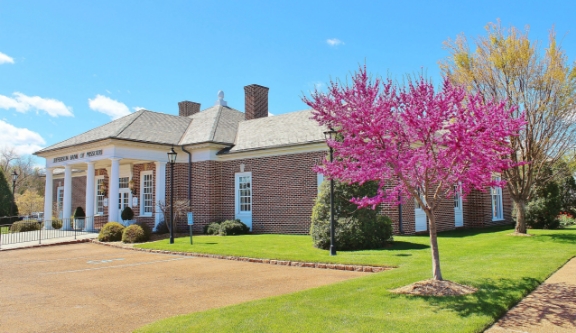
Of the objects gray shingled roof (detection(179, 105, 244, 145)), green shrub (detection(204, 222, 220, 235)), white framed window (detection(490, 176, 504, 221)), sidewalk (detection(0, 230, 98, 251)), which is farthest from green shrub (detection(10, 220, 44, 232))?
white framed window (detection(490, 176, 504, 221))

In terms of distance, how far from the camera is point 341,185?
1430 centimetres

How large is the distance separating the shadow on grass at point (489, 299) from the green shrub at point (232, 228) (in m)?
14.3

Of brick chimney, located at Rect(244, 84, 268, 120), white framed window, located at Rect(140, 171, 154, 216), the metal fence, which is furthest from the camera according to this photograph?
brick chimney, located at Rect(244, 84, 268, 120)

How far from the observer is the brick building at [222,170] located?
A: 20.4 meters

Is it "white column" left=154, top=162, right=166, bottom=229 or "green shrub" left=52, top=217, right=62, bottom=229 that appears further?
"green shrub" left=52, top=217, right=62, bottom=229

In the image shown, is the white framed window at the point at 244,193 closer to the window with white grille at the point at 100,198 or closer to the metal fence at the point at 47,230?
the metal fence at the point at 47,230

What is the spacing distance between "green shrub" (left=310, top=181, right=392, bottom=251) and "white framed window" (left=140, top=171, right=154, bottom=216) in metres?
13.5

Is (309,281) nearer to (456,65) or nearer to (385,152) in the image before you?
(385,152)

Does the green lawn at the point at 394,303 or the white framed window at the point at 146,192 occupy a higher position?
the white framed window at the point at 146,192

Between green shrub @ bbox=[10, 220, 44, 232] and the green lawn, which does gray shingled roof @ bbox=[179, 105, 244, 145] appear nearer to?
green shrub @ bbox=[10, 220, 44, 232]

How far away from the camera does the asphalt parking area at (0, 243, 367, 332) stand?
6.96m

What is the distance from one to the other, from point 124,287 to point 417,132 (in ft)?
22.7

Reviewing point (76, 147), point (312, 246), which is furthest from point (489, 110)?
point (76, 147)

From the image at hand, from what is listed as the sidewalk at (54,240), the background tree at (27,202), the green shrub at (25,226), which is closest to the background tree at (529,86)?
the sidewalk at (54,240)
